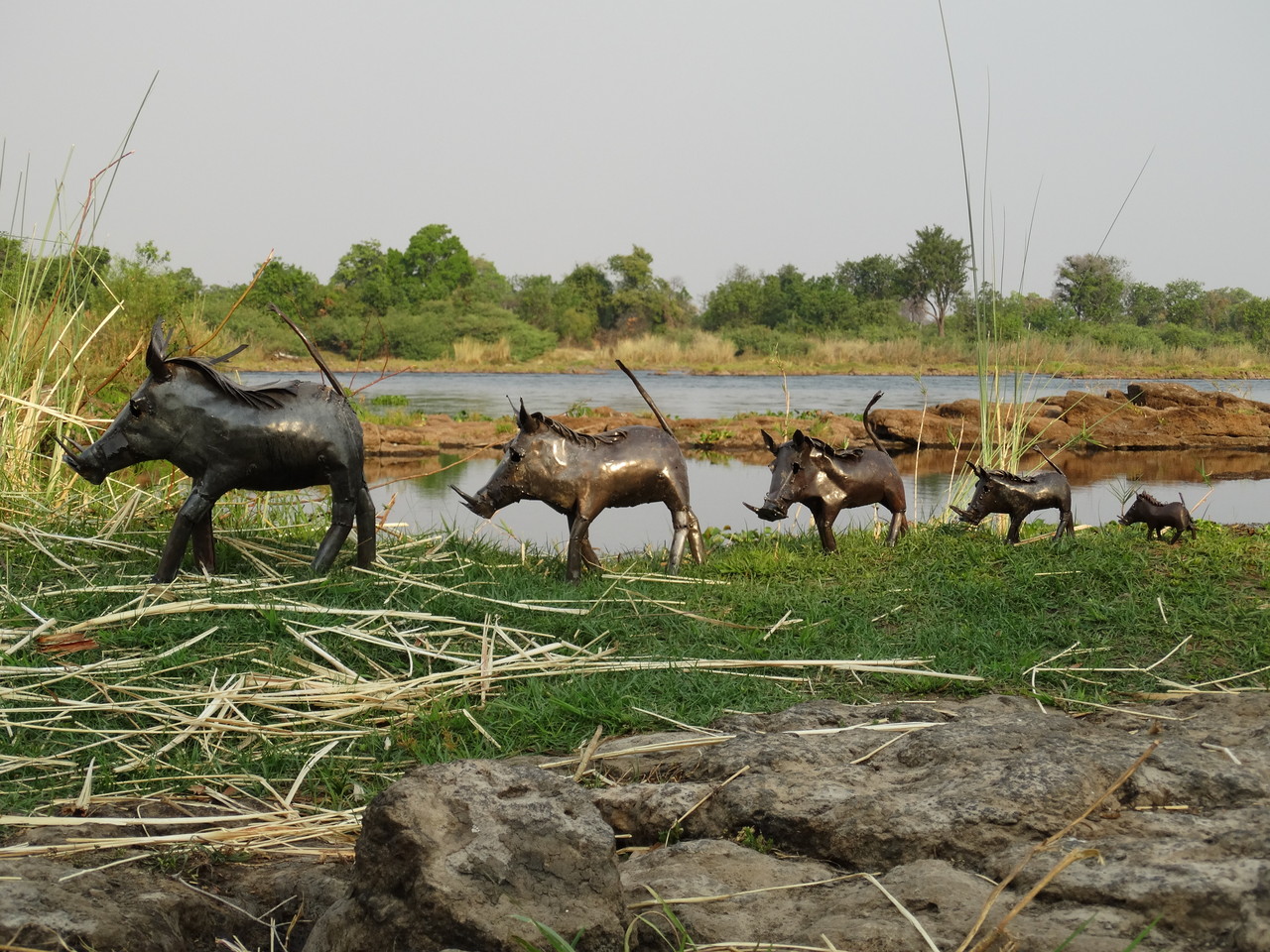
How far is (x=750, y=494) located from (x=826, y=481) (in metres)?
5.28

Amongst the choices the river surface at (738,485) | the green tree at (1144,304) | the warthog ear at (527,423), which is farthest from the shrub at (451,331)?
the warthog ear at (527,423)

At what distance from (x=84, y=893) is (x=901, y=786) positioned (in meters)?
1.83

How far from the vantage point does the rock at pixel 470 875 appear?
1.92 metres

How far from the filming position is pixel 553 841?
2133 millimetres

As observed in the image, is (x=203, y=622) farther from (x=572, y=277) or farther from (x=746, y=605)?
(x=572, y=277)

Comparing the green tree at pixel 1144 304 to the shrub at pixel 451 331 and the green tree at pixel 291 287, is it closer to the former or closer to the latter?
the shrub at pixel 451 331

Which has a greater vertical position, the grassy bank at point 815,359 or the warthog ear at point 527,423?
the grassy bank at point 815,359

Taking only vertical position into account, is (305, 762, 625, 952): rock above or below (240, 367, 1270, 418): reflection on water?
below

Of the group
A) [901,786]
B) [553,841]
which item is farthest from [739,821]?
[553,841]

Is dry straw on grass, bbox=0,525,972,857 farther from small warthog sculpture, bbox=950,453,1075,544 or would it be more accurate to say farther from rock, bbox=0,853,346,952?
small warthog sculpture, bbox=950,453,1075,544

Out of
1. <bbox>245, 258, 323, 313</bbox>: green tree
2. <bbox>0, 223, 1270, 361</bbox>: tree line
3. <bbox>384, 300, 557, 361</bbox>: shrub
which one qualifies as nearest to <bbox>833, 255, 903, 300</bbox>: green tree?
<bbox>0, 223, 1270, 361</bbox>: tree line

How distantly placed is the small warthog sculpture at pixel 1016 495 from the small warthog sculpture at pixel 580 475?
1.74 metres

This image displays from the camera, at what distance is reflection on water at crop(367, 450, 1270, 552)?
28.2ft

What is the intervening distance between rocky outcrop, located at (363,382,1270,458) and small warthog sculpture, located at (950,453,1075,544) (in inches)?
377
